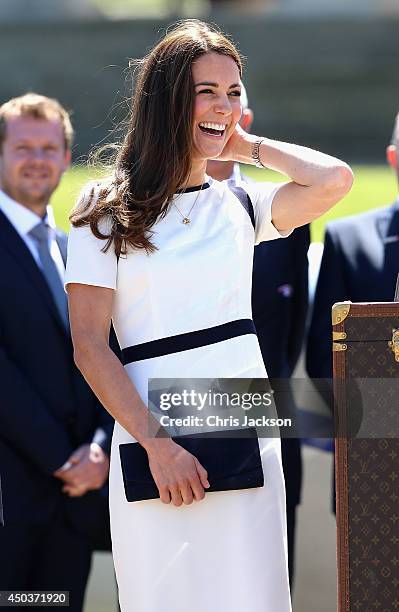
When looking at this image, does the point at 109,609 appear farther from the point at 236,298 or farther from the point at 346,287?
the point at 236,298

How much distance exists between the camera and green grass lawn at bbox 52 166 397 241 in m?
8.88

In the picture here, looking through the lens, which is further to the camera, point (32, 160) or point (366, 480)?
point (32, 160)

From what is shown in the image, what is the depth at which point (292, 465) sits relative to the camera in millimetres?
3742

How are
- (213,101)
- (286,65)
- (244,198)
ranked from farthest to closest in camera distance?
1. (286,65)
2. (244,198)
3. (213,101)

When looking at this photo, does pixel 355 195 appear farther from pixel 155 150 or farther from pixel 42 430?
pixel 155 150

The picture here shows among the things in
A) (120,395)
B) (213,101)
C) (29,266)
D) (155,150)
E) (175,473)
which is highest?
(213,101)

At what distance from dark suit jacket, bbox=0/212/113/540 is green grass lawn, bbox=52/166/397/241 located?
344 cm

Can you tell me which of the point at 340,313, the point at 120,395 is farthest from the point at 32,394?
the point at 340,313

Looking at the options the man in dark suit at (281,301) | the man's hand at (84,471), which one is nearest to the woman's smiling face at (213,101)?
the man in dark suit at (281,301)

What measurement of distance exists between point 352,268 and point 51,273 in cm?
94

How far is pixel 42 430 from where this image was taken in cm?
366

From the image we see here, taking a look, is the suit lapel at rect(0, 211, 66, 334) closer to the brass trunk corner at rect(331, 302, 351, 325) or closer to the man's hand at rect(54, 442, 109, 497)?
the man's hand at rect(54, 442, 109, 497)

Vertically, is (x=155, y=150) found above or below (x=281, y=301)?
above

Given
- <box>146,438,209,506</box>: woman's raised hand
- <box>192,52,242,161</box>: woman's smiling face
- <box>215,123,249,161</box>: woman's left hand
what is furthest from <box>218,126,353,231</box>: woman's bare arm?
<box>146,438,209,506</box>: woman's raised hand
